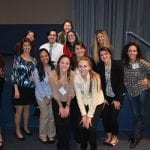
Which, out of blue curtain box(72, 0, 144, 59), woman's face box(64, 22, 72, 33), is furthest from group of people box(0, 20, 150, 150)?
blue curtain box(72, 0, 144, 59)

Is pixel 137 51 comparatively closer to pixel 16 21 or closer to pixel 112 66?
pixel 112 66

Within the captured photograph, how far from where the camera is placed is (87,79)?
3943 millimetres

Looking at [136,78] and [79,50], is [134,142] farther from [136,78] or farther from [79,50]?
[79,50]

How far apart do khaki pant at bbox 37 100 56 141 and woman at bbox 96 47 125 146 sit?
0.68 meters

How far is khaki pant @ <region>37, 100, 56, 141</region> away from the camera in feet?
14.3

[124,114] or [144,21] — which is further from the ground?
[144,21]

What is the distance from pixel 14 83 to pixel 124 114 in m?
1.64

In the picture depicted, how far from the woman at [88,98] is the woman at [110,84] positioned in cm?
26

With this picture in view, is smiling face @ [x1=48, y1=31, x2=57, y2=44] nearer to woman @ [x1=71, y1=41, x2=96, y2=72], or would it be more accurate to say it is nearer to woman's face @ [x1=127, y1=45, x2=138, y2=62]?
woman @ [x1=71, y1=41, x2=96, y2=72]

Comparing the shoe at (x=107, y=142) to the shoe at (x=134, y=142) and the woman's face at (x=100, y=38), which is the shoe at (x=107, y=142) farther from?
the woman's face at (x=100, y=38)

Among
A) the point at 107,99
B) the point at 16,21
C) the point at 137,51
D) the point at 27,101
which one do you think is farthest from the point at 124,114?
the point at 16,21

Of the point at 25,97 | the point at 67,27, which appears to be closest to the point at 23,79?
the point at 25,97

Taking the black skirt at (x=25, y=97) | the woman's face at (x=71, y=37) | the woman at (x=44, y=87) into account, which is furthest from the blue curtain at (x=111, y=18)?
the woman at (x=44, y=87)

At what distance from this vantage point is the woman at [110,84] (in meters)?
4.18
